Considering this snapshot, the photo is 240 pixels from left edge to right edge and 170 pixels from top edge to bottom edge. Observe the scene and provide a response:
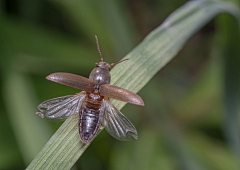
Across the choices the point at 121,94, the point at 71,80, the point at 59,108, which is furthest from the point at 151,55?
the point at 59,108

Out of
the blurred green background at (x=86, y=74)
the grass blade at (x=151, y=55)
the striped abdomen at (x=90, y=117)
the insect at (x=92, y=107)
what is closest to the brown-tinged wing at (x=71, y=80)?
the insect at (x=92, y=107)

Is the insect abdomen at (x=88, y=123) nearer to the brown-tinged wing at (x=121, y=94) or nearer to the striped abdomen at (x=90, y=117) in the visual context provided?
the striped abdomen at (x=90, y=117)

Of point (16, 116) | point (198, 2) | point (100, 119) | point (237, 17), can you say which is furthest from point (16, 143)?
point (237, 17)

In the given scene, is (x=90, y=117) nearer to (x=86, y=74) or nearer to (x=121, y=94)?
(x=121, y=94)

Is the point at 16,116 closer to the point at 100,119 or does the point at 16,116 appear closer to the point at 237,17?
the point at 100,119

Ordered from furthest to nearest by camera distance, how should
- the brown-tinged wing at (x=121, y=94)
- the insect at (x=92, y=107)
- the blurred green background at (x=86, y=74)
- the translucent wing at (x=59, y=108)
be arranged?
1. the blurred green background at (x=86, y=74)
2. the translucent wing at (x=59, y=108)
3. the insect at (x=92, y=107)
4. the brown-tinged wing at (x=121, y=94)

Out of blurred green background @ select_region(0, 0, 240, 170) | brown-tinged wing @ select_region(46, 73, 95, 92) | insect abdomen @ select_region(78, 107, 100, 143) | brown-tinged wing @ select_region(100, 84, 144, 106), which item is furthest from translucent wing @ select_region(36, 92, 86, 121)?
blurred green background @ select_region(0, 0, 240, 170)
